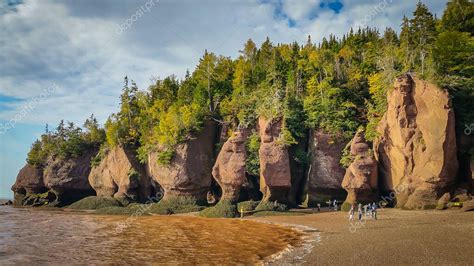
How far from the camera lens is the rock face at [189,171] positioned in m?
51.9

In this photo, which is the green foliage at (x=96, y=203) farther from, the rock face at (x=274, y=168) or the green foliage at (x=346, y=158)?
the green foliage at (x=346, y=158)

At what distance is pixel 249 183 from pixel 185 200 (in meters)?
9.99

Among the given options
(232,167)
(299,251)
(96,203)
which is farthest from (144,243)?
(96,203)

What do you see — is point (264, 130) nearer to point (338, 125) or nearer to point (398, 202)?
point (338, 125)

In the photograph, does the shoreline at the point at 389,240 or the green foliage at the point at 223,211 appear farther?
the green foliage at the point at 223,211

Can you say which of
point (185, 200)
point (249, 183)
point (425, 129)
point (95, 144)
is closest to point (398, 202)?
point (425, 129)

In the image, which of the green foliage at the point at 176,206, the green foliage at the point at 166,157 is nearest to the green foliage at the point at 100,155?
the green foliage at the point at 166,157

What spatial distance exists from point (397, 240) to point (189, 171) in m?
35.1

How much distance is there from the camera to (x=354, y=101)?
50.1m

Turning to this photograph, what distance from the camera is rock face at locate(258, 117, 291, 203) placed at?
44688mm

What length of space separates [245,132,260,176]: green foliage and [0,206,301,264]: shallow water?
47.1ft

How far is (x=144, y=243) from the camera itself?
971 inches

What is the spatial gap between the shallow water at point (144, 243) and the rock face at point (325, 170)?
15.2m

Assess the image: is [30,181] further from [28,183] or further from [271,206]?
[271,206]
